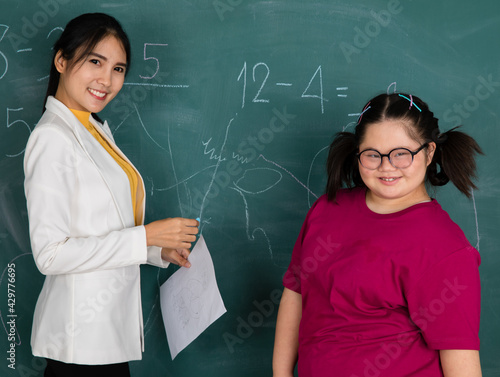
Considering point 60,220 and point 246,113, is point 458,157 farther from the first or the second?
point 60,220

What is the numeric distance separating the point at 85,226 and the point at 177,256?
32cm

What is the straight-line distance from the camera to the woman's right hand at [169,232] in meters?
1.34

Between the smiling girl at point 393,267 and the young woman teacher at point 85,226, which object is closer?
the smiling girl at point 393,267

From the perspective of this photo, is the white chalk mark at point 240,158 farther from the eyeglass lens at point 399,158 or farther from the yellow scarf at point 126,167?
the eyeglass lens at point 399,158

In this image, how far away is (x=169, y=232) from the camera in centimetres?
136

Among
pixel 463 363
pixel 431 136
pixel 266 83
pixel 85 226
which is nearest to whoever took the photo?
pixel 463 363

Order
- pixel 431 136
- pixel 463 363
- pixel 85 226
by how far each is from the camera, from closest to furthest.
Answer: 1. pixel 463 363
2. pixel 431 136
3. pixel 85 226

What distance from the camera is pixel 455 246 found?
1.06m

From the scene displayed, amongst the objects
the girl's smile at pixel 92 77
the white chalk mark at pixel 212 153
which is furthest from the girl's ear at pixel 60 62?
the white chalk mark at pixel 212 153

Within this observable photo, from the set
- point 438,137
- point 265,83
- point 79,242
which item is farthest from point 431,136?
point 79,242

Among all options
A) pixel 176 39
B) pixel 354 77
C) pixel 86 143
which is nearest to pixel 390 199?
pixel 354 77

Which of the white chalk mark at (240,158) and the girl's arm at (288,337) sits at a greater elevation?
the white chalk mark at (240,158)

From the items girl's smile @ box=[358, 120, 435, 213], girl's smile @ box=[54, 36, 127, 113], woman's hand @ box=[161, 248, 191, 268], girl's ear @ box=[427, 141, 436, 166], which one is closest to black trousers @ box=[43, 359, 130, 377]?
woman's hand @ box=[161, 248, 191, 268]

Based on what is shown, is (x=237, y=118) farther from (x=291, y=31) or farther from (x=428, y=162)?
(x=428, y=162)
